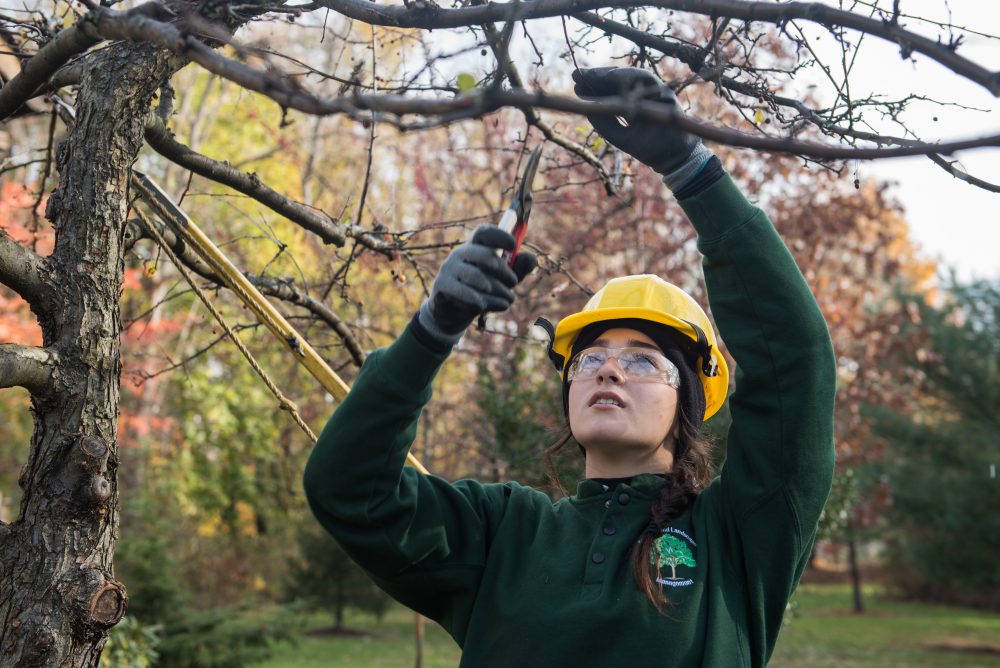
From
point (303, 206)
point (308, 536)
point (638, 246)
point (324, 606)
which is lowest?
point (324, 606)

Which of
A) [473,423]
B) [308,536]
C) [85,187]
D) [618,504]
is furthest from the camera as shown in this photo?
[308,536]

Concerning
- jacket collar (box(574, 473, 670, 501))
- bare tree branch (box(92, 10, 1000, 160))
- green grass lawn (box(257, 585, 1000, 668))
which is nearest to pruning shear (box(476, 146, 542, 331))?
bare tree branch (box(92, 10, 1000, 160))

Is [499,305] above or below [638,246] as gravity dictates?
below

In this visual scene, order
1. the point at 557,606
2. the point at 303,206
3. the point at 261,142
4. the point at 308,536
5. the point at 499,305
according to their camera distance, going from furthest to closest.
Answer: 1. the point at 261,142
2. the point at 308,536
3. the point at 303,206
4. the point at 557,606
5. the point at 499,305

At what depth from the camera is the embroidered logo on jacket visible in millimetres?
2209

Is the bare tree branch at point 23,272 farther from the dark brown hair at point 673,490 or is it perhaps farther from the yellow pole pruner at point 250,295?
the dark brown hair at point 673,490

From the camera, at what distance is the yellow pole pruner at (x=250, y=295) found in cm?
281

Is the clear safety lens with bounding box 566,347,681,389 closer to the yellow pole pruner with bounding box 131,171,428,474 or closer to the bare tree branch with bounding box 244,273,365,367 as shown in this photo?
the yellow pole pruner with bounding box 131,171,428,474

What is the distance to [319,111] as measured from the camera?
4.42ft

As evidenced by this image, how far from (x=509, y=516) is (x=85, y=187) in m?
1.37

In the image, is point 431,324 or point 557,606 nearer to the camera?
point 431,324

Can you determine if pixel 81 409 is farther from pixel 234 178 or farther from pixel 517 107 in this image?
pixel 517 107

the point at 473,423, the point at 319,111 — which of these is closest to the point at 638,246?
the point at 473,423

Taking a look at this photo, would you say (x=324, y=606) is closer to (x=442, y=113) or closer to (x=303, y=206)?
(x=303, y=206)
